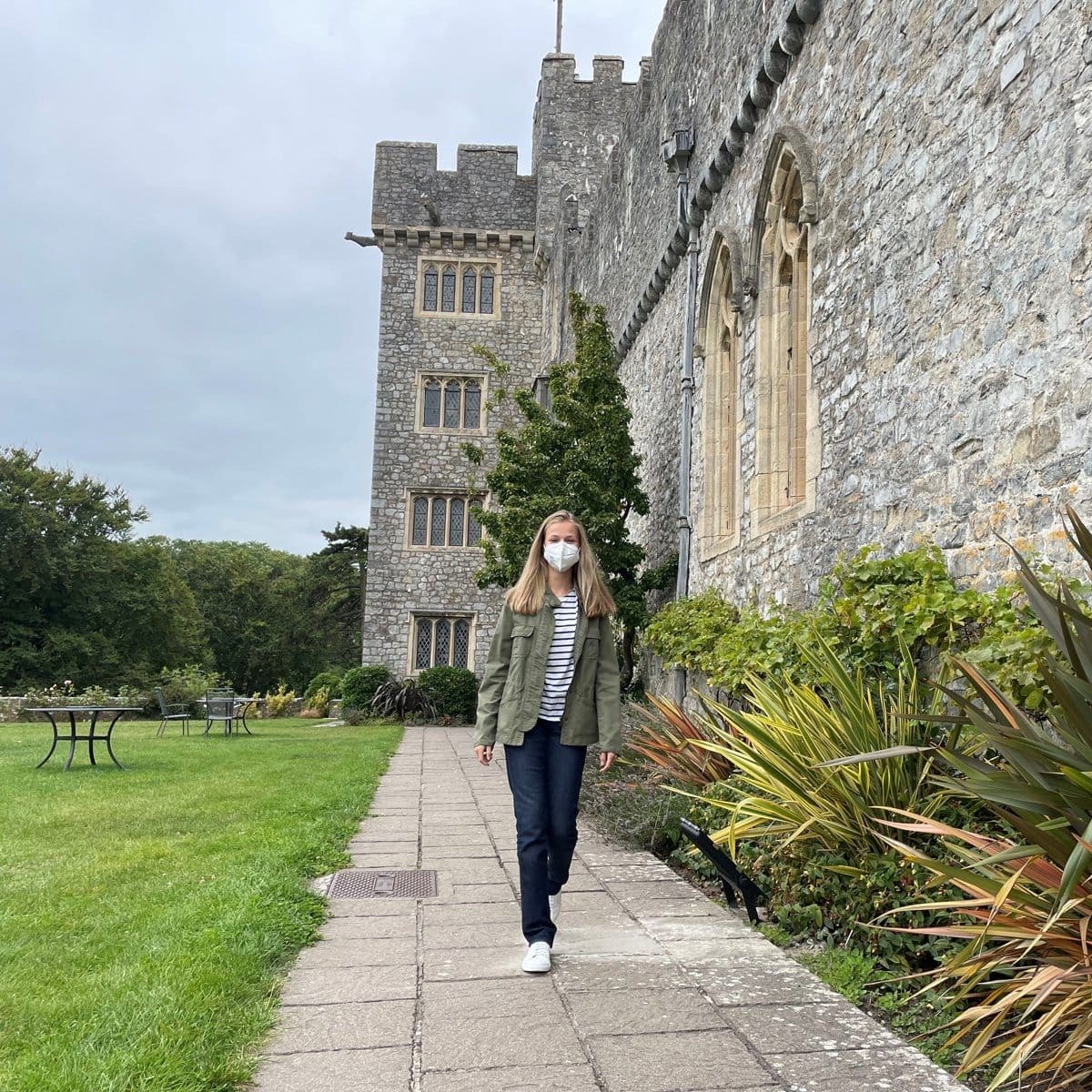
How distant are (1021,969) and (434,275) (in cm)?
2471

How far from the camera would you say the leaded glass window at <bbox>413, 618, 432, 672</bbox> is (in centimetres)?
2373

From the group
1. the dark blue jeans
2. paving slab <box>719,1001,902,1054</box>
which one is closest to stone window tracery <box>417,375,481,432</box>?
the dark blue jeans

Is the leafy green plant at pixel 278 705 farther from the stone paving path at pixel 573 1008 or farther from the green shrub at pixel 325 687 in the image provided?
the stone paving path at pixel 573 1008

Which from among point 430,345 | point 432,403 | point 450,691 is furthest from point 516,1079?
point 430,345

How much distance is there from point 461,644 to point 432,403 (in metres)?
6.19

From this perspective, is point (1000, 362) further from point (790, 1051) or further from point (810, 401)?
point (790, 1051)

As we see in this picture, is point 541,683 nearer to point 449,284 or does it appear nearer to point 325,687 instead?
point 325,687

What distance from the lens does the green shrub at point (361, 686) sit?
21.4m

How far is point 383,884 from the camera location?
487 cm

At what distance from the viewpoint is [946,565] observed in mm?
4836

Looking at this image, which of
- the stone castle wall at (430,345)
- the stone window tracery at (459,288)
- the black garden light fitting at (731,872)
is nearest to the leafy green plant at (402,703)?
the stone castle wall at (430,345)

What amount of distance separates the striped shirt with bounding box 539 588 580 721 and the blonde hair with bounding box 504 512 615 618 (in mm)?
65

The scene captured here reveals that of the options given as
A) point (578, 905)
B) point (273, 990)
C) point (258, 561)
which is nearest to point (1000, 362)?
point (578, 905)

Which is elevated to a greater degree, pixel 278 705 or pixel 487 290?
pixel 487 290
